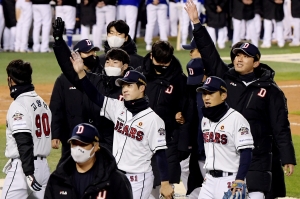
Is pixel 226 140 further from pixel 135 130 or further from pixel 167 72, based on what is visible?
pixel 167 72

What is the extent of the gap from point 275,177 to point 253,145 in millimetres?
874

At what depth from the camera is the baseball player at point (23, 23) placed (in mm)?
22781

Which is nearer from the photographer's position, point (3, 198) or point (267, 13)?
point (3, 198)

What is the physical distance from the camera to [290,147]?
7.53m

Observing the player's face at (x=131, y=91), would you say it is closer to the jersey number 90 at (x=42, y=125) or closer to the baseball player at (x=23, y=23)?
the jersey number 90 at (x=42, y=125)

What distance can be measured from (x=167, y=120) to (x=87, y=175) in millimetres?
2873

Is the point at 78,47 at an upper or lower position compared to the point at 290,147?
upper

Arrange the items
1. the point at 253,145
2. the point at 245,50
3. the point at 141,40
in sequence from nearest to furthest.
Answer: the point at 253,145 < the point at 245,50 < the point at 141,40

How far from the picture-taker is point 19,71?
735 cm

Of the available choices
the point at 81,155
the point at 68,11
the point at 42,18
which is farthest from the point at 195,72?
the point at 42,18

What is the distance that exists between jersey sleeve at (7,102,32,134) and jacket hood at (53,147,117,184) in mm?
1611

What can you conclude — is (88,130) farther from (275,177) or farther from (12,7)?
(12,7)

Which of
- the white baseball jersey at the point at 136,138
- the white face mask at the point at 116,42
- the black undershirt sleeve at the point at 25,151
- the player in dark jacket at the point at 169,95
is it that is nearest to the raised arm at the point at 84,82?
the white baseball jersey at the point at 136,138

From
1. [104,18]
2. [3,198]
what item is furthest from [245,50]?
[104,18]
